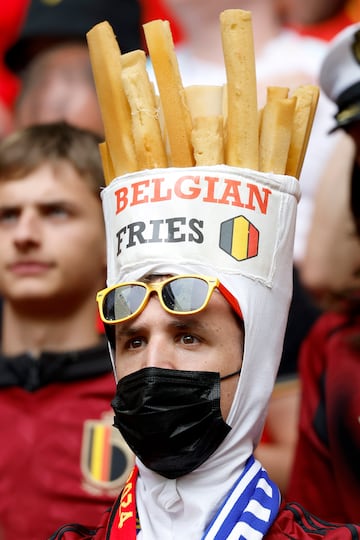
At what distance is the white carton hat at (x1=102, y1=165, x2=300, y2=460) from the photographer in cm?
251

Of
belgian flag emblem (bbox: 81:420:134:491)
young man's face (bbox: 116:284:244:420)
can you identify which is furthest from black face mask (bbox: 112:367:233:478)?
belgian flag emblem (bbox: 81:420:134:491)

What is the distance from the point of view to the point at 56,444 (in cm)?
355

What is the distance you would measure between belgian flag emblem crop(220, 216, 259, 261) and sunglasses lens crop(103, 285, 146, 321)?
0.23m

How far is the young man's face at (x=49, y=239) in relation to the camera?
365cm

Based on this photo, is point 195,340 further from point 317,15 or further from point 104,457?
point 317,15

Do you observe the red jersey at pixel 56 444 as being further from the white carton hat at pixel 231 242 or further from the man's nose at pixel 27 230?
the white carton hat at pixel 231 242

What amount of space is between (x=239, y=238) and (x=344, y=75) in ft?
4.12

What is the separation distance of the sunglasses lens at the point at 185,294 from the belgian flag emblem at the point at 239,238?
0.12m

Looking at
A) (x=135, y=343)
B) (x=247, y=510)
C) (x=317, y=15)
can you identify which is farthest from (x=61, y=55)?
(x=247, y=510)

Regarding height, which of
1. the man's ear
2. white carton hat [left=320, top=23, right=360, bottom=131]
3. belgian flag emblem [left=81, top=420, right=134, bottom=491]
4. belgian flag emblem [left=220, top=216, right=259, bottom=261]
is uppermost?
white carton hat [left=320, top=23, right=360, bottom=131]

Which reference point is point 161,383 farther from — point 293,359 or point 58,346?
point 293,359

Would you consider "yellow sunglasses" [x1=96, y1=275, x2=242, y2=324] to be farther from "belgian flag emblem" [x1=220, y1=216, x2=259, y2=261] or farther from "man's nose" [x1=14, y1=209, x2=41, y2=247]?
"man's nose" [x1=14, y1=209, x2=41, y2=247]

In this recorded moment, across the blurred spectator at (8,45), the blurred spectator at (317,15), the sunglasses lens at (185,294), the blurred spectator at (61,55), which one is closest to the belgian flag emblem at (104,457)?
the sunglasses lens at (185,294)

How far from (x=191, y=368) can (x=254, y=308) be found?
220 millimetres
